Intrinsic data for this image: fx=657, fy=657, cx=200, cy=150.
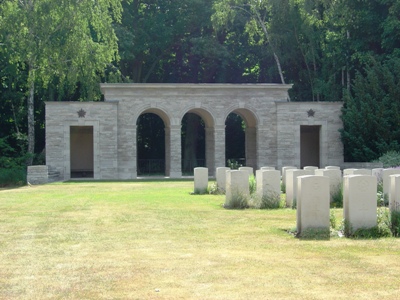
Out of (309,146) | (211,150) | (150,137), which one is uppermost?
(150,137)

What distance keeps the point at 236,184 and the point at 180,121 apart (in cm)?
2225

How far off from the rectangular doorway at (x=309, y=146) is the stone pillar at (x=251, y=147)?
4028mm

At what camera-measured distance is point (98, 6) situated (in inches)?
1465

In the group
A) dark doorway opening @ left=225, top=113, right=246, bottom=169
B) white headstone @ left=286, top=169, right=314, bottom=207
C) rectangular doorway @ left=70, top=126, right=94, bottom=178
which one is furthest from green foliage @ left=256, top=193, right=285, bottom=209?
dark doorway opening @ left=225, top=113, right=246, bottom=169

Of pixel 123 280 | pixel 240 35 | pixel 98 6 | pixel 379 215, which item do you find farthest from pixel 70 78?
pixel 123 280

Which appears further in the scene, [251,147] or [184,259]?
[251,147]

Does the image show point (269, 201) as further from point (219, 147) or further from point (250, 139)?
point (250, 139)

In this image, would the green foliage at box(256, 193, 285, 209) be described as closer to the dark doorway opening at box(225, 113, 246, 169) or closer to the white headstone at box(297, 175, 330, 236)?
the white headstone at box(297, 175, 330, 236)

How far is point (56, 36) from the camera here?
36781 mm

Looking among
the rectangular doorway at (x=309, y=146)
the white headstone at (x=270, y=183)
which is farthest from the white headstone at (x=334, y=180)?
the rectangular doorway at (x=309, y=146)

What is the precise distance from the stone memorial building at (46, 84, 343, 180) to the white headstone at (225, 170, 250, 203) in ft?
70.2

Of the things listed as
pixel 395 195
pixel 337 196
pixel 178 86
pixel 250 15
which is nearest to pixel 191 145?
→ pixel 250 15

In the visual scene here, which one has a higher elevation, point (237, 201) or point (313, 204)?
point (313, 204)

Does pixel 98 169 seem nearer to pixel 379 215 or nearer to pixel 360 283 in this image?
pixel 379 215
